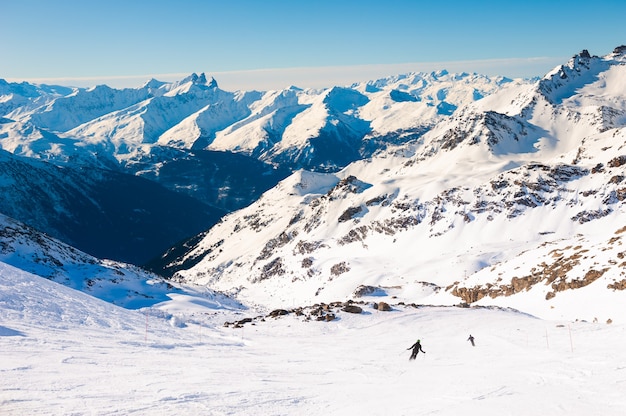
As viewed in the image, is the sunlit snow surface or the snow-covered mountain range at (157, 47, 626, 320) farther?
the snow-covered mountain range at (157, 47, 626, 320)

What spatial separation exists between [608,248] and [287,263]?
320 ft

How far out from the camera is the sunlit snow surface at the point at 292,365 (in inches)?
578

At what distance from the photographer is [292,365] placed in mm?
22953

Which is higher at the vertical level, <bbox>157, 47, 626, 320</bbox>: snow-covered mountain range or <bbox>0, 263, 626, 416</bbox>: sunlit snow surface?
<bbox>157, 47, 626, 320</bbox>: snow-covered mountain range

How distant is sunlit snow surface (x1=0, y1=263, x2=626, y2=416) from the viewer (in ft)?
48.1

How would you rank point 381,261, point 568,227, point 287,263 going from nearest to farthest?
point 568,227 < point 381,261 < point 287,263

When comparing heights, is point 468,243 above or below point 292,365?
above

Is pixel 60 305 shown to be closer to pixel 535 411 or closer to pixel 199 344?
pixel 199 344

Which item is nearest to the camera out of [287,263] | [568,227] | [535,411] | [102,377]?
[535,411]

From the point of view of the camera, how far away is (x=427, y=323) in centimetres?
3712

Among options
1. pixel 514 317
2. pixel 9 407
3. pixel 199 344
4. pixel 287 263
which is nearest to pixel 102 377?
pixel 9 407

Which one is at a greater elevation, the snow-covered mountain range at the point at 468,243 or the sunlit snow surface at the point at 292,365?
the snow-covered mountain range at the point at 468,243

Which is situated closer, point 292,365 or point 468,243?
point 292,365

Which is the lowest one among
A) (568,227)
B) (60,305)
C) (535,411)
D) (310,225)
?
(535,411)
